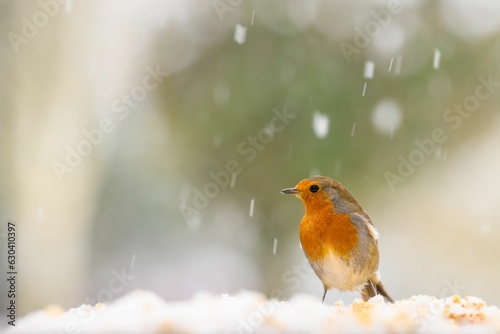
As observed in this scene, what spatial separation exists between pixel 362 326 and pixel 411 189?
3028 mm

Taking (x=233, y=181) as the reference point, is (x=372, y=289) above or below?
below

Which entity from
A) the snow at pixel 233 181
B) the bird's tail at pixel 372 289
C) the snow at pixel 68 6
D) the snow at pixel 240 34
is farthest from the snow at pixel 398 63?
the bird's tail at pixel 372 289

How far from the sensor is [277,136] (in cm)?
371

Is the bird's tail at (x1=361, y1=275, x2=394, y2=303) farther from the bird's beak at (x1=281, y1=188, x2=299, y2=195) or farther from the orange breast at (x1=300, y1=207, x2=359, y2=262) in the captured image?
the bird's beak at (x1=281, y1=188, x2=299, y2=195)

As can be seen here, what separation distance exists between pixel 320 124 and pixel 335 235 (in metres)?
2.25

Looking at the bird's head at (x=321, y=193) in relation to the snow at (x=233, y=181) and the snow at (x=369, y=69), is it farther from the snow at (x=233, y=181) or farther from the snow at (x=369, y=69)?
the snow at (x=369, y=69)

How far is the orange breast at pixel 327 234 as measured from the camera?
1359 mm

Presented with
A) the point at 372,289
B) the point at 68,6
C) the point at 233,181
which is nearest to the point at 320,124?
the point at 233,181

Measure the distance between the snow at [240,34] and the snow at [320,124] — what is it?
0.72 metres

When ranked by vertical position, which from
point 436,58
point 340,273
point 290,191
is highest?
point 436,58

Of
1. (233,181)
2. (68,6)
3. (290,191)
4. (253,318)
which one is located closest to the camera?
(253,318)

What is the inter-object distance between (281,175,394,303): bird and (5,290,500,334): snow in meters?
0.30

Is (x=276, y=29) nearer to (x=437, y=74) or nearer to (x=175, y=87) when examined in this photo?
(x=175, y=87)

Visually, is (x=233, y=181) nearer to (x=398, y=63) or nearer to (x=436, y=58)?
(x=398, y=63)
